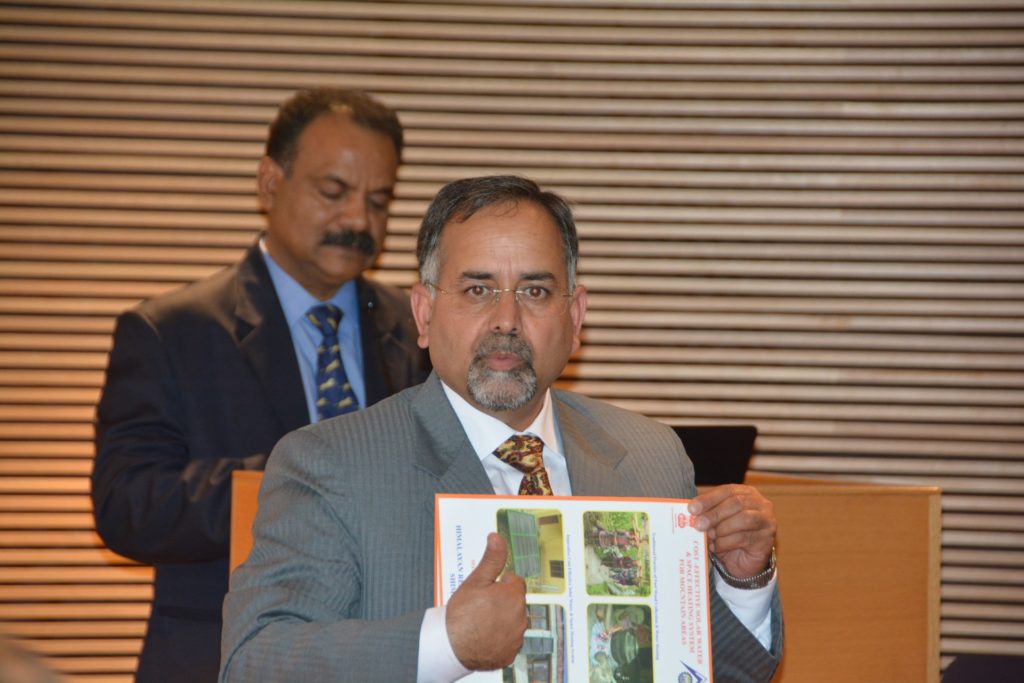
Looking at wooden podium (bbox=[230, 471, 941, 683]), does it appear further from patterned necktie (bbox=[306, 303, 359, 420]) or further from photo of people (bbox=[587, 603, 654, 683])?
patterned necktie (bbox=[306, 303, 359, 420])

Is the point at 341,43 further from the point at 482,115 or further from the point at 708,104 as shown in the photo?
the point at 708,104

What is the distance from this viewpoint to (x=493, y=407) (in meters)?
2.26

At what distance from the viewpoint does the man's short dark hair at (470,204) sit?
233 centimetres

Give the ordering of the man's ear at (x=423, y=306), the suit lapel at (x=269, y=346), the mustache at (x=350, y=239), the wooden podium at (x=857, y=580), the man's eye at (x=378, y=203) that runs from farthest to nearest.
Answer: the man's eye at (x=378, y=203), the mustache at (x=350, y=239), the suit lapel at (x=269, y=346), the wooden podium at (x=857, y=580), the man's ear at (x=423, y=306)

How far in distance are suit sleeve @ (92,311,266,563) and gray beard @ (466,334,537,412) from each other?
33.3 inches

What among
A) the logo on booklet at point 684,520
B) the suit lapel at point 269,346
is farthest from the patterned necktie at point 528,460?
the suit lapel at point 269,346

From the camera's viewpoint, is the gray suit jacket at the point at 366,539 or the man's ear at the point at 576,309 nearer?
the gray suit jacket at the point at 366,539

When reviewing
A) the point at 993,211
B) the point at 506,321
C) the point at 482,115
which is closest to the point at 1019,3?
the point at 993,211

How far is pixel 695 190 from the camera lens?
16.0ft

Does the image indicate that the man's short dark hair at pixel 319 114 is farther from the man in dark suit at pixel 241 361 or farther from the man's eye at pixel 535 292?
the man's eye at pixel 535 292

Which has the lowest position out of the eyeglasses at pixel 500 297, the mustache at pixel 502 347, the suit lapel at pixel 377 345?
the mustache at pixel 502 347

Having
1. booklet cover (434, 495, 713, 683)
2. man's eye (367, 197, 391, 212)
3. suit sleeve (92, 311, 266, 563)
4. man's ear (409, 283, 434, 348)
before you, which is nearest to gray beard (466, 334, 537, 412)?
man's ear (409, 283, 434, 348)

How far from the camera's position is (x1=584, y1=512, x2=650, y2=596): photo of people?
6.70 ft

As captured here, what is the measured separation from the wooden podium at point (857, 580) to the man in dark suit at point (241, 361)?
129 centimetres
